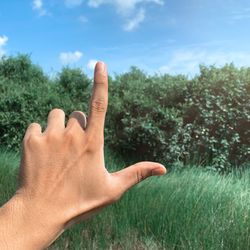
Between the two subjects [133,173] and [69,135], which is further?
[133,173]

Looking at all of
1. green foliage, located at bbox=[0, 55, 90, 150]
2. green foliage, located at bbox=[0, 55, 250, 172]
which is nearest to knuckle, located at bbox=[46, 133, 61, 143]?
green foliage, located at bbox=[0, 55, 250, 172]

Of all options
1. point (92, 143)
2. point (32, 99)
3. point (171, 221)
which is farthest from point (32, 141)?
point (32, 99)

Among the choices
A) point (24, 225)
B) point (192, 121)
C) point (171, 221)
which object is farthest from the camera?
point (192, 121)

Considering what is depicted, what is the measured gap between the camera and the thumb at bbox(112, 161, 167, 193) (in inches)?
57.6

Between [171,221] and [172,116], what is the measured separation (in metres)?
3.18

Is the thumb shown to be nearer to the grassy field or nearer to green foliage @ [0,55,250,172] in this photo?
the grassy field

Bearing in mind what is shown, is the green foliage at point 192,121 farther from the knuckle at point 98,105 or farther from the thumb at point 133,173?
the knuckle at point 98,105

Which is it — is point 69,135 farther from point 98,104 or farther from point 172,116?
point 172,116

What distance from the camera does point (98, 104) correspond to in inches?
55.9

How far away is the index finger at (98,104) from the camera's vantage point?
1.40 metres

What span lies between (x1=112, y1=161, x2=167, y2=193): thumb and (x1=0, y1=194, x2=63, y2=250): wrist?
237 millimetres

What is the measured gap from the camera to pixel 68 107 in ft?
27.7

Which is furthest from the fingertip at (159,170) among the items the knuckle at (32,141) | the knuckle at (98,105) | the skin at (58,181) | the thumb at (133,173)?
the knuckle at (32,141)

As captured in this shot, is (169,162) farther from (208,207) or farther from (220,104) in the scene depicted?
(208,207)
